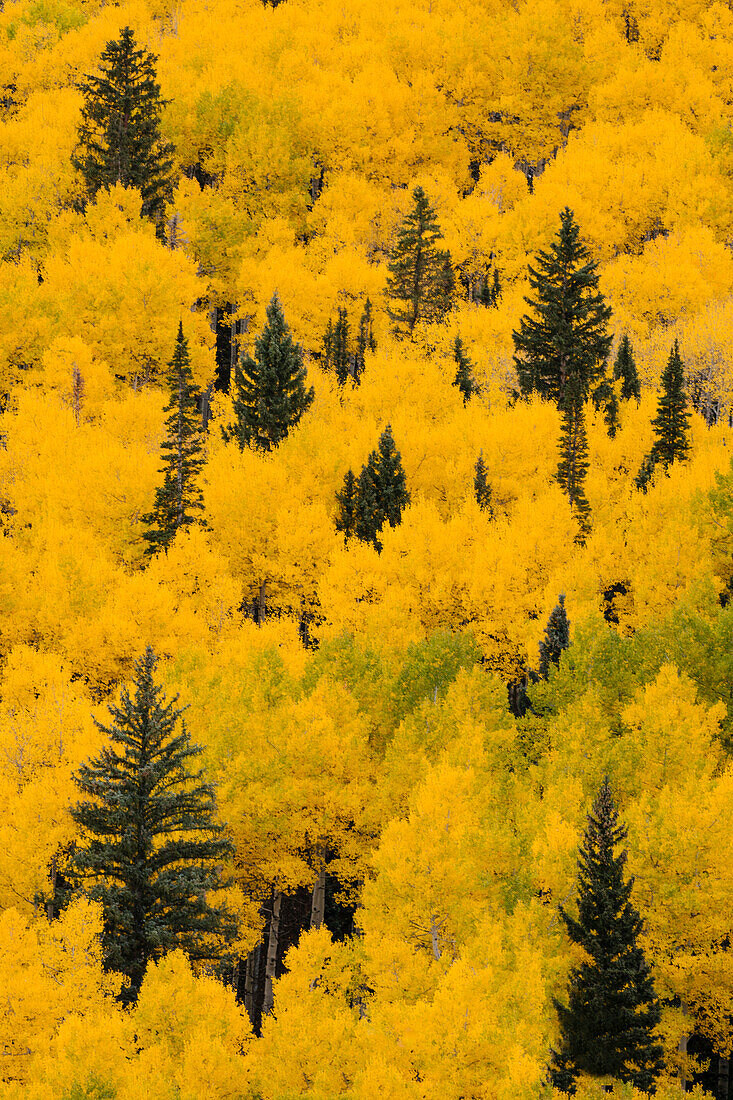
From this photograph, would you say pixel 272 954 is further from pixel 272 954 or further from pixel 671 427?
pixel 671 427

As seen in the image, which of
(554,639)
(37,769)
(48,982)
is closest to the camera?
(48,982)

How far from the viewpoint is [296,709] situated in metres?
44.6

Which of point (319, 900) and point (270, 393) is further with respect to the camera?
point (270, 393)

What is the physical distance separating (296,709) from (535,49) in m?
96.7

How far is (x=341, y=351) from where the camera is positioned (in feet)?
265

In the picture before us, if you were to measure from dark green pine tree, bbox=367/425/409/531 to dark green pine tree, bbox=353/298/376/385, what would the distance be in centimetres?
2192

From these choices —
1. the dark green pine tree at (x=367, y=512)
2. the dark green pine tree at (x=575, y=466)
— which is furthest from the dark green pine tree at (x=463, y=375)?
the dark green pine tree at (x=367, y=512)

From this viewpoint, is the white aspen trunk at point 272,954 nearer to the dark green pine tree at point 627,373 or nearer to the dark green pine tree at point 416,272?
the dark green pine tree at point 627,373

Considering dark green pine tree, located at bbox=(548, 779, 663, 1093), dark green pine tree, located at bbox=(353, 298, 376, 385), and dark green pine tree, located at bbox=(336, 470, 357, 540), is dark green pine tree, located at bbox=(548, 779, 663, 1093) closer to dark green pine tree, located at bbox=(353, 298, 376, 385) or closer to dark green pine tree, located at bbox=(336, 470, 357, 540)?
dark green pine tree, located at bbox=(336, 470, 357, 540)

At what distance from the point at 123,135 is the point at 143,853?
70.9 meters

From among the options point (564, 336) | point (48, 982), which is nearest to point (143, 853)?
point (48, 982)

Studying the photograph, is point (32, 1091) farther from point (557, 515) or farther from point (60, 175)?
point (60, 175)

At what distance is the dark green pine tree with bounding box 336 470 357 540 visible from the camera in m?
62.0

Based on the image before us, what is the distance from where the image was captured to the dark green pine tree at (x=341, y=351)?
80.9 m
